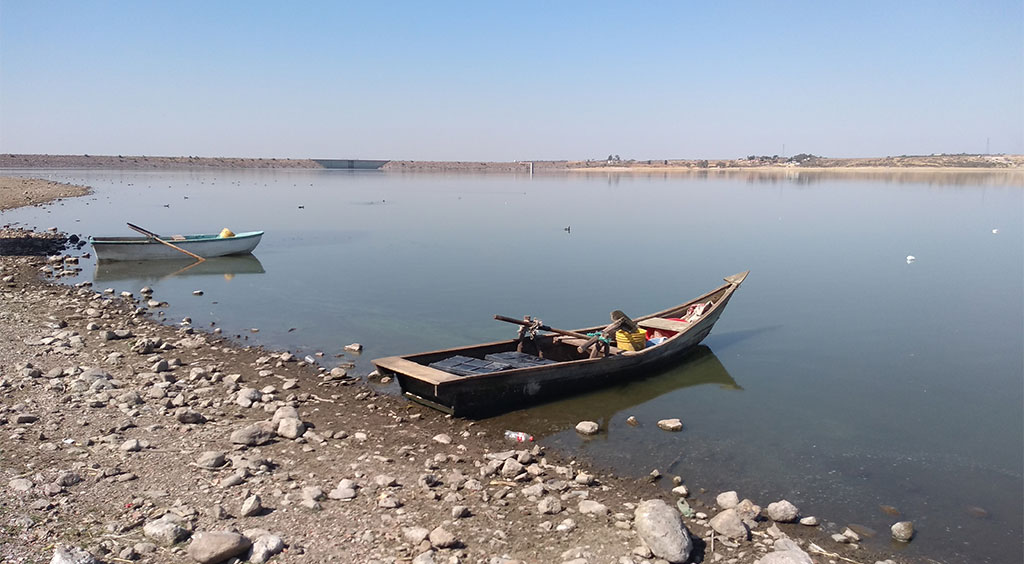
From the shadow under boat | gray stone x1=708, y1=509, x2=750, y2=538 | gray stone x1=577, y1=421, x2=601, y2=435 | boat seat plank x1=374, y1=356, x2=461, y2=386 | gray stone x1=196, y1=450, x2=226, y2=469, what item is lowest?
gray stone x1=577, y1=421, x2=601, y2=435

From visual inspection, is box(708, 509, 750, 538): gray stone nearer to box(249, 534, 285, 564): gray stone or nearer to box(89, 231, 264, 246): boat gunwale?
box(249, 534, 285, 564): gray stone

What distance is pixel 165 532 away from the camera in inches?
257

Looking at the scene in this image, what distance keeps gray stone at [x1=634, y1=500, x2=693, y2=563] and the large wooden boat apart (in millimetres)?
4221

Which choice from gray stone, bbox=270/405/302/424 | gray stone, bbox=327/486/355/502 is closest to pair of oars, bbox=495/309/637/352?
gray stone, bbox=270/405/302/424

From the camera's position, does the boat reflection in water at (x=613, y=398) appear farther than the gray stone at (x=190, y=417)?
Yes

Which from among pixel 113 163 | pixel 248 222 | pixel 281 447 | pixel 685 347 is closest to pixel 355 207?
pixel 248 222

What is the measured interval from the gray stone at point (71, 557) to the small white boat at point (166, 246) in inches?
912

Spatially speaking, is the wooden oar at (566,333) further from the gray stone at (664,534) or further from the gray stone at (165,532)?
the gray stone at (165,532)

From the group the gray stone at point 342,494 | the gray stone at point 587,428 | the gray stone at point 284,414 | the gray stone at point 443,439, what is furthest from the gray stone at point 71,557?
the gray stone at point 587,428

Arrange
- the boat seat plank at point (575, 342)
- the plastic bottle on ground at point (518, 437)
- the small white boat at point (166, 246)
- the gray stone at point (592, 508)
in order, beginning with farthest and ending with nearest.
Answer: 1. the small white boat at point (166, 246)
2. the boat seat plank at point (575, 342)
3. the plastic bottle on ground at point (518, 437)
4. the gray stone at point (592, 508)

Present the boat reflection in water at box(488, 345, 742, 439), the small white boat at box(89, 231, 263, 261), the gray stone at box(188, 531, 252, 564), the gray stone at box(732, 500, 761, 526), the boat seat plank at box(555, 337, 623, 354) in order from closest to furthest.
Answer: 1. the gray stone at box(188, 531, 252, 564)
2. the gray stone at box(732, 500, 761, 526)
3. the boat reflection in water at box(488, 345, 742, 439)
4. the boat seat plank at box(555, 337, 623, 354)
5. the small white boat at box(89, 231, 263, 261)

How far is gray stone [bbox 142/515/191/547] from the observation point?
6.48m

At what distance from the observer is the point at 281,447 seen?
9227 millimetres

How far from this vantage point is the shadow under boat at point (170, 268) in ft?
81.5
